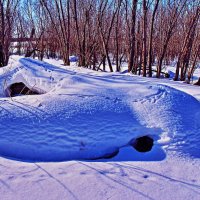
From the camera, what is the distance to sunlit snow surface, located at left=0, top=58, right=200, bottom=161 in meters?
3.65

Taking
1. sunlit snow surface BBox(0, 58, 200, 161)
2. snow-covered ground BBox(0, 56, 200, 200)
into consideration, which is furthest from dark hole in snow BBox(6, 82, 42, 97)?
sunlit snow surface BBox(0, 58, 200, 161)

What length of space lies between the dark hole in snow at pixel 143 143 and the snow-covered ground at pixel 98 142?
0.08 m

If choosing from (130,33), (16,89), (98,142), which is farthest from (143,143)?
(130,33)

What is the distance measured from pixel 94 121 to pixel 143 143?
29.2 inches

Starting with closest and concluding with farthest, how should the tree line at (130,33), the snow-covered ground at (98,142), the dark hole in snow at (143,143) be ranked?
the snow-covered ground at (98,142) < the dark hole in snow at (143,143) < the tree line at (130,33)

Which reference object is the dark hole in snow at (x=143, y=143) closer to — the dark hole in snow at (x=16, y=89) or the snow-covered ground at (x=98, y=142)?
the snow-covered ground at (x=98, y=142)

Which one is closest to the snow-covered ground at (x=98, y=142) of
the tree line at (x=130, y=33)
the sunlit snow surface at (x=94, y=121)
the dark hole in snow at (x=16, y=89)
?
the sunlit snow surface at (x=94, y=121)

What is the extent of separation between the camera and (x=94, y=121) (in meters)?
4.05

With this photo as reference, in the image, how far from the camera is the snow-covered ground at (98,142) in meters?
2.80

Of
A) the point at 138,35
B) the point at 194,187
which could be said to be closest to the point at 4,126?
the point at 194,187

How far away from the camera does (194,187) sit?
9.39 feet

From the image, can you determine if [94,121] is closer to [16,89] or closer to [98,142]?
[98,142]

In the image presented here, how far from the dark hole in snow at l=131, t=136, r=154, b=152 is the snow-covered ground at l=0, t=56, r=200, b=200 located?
80mm

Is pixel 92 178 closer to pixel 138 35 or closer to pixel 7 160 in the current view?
pixel 7 160
